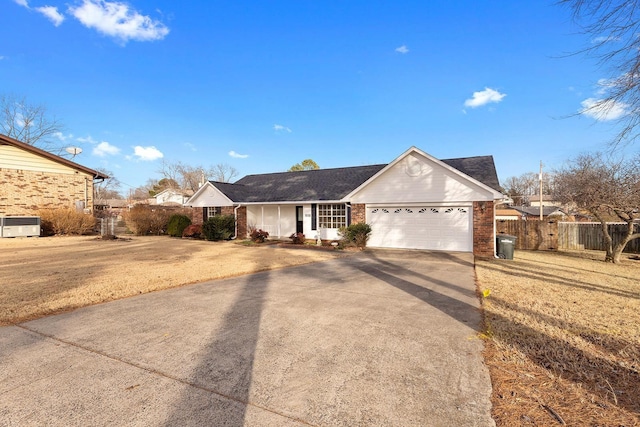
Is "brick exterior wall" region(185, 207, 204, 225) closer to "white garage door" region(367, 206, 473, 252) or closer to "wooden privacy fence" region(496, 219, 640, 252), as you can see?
"white garage door" region(367, 206, 473, 252)

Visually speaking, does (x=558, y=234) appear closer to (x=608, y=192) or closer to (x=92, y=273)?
(x=608, y=192)

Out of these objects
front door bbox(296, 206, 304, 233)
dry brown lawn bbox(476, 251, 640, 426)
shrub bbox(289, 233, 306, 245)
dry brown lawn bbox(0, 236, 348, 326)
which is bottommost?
dry brown lawn bbox(476, 251, 640, 426)

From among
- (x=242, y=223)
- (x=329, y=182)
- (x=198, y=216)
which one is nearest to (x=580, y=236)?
(x=329, y=182)

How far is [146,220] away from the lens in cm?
2305

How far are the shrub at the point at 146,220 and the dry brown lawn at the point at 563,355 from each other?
22.0m

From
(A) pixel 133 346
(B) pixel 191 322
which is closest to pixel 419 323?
(B) pixel 191 322

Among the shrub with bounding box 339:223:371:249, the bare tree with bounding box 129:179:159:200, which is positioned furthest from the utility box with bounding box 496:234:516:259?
the bare tree with bounding box 129:179:159:200

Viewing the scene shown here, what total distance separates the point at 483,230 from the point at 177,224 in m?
18.3

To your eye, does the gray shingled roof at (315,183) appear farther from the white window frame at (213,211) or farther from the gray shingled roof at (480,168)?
the white window frame at (213,211)

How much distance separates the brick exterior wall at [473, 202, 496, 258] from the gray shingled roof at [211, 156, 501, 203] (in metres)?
1.48

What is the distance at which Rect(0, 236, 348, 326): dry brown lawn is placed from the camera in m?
5.98

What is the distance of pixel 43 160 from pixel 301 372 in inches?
990

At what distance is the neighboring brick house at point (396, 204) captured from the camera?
14016 millimetres

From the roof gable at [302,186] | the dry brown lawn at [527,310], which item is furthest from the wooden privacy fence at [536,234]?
the roof gable at [302,186]
